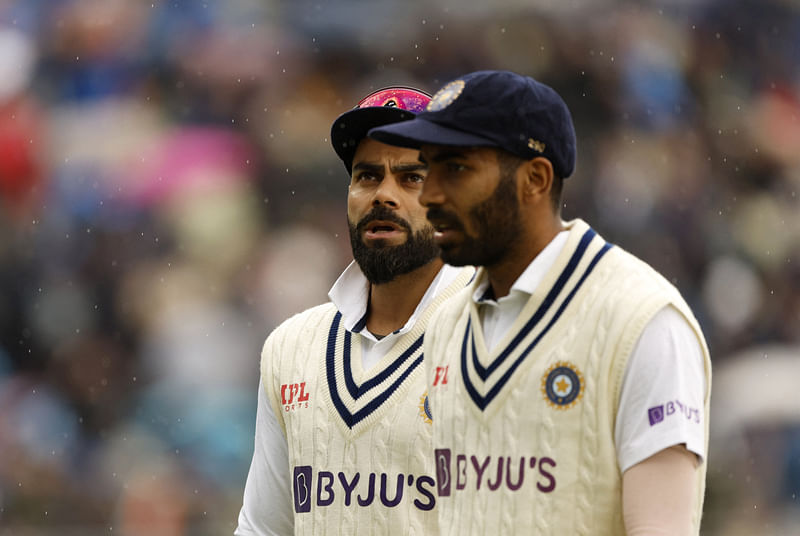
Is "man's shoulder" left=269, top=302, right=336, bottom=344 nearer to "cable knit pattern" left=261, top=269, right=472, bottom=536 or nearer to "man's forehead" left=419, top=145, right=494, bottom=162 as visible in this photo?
"cable knit pattern" left=261, top=269, right=472, bottom=536

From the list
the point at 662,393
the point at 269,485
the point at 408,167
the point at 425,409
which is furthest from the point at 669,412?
the point at 269,485

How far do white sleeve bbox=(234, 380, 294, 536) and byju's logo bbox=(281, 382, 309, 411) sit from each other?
7cm

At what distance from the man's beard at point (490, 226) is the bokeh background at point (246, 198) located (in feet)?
15.0

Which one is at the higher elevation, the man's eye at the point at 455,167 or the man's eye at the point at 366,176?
the man's eye at the point at 366,176

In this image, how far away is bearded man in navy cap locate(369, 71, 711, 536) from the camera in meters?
2.01

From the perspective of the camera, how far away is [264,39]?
7492mm

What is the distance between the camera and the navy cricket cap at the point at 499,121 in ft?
7.00

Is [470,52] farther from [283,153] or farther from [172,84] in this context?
[172,84]

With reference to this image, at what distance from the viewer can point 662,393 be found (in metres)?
2.00

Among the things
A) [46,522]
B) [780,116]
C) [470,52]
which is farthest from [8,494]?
[780,116]

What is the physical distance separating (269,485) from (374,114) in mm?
951

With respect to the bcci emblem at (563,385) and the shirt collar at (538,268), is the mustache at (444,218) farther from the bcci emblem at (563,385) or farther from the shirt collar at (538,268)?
the bcci emblem at (563,385)

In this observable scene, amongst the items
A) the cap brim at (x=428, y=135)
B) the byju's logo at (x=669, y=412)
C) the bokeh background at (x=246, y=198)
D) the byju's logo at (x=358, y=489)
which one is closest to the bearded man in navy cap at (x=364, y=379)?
the byju's logo at (x=358, y=489)

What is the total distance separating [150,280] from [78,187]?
73cm
